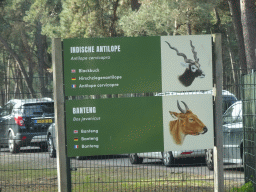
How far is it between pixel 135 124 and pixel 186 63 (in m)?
1.20

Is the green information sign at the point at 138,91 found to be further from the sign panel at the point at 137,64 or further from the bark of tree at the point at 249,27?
the bark of tree at the point at 249,27

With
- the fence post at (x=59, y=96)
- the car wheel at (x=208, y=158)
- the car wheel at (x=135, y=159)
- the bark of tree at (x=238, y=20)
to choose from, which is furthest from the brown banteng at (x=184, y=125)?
the bark of tree at (x=238, y=20)

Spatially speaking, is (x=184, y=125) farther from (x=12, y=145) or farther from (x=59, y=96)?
(x=12, y=145)

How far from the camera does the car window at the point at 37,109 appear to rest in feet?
28.9

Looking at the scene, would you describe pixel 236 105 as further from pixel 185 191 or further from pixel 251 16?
pixel 251 16

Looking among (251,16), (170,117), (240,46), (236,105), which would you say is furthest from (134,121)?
(240,46)

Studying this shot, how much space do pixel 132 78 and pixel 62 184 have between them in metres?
1.92

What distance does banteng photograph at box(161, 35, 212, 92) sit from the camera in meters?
7.12

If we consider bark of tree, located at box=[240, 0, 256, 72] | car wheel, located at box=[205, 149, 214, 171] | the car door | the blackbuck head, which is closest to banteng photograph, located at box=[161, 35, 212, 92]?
the blackbuck head

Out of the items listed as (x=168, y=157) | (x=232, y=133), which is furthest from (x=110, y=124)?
(x=168, y=157)

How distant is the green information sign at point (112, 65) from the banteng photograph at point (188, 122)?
1.32 ft

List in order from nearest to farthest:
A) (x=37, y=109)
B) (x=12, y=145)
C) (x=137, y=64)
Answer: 1. (x=137, y=64)
2. (x=12, y=145)
3. (x=37, y=109)

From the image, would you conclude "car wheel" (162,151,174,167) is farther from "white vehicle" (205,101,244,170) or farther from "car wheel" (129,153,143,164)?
"white vehicle" (205,101,244,170)

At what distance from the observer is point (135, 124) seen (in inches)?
278
